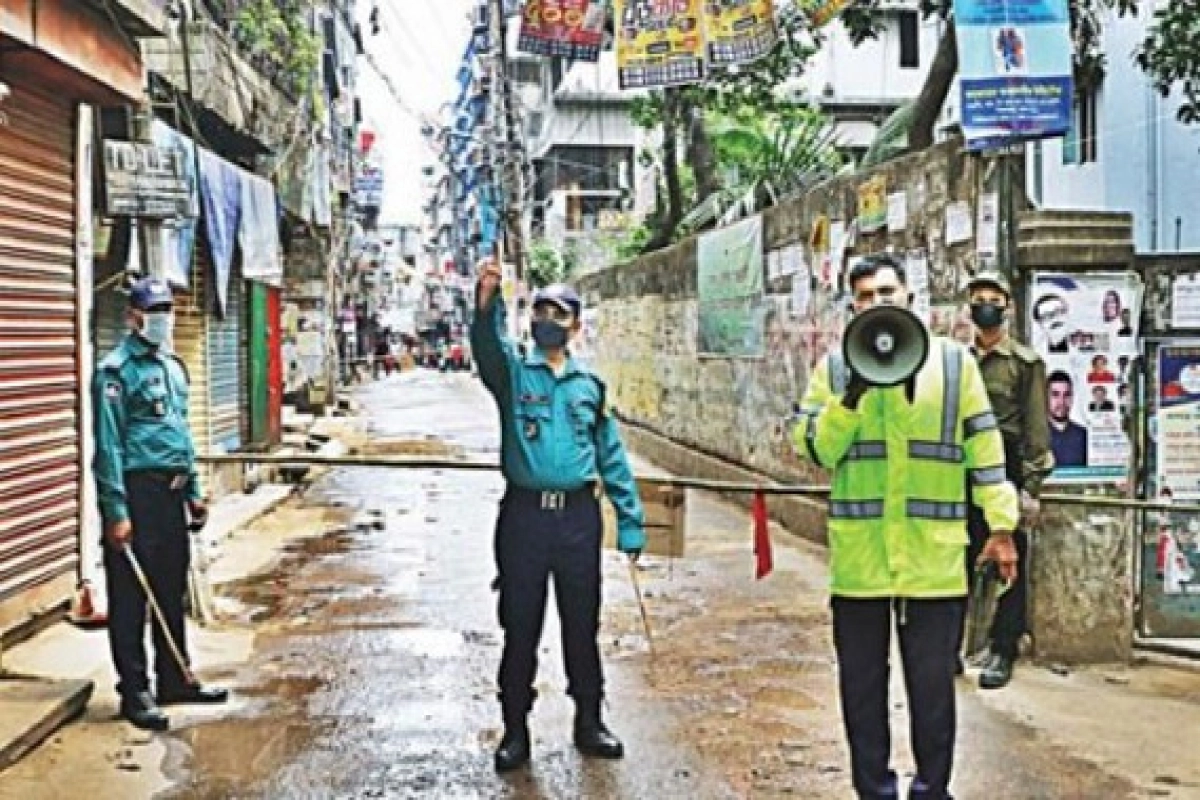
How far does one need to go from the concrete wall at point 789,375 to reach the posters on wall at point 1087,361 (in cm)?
35

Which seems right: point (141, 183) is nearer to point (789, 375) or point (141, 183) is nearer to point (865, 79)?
point (789, 375)

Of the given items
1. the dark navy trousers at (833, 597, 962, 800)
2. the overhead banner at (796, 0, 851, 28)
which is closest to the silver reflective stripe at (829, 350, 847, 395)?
the dark navy trousers at (833, 597, 962, 800)

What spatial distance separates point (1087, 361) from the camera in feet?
26.7

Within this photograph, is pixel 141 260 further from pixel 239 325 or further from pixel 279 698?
pixel 239 325

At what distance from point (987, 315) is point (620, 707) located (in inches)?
103

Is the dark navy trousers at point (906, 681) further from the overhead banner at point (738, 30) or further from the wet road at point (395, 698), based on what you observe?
the overhead banner at point (738, 30)

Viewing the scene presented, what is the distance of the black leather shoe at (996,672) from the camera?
7.59 meters

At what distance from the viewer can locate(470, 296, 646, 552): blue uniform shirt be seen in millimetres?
6203

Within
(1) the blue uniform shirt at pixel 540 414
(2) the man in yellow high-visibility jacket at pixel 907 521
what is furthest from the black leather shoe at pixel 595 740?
(2) the man in yellow high-visibility jacket at pixel 907 521

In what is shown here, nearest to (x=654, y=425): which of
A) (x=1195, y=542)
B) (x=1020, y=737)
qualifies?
(x=1195, y=542)

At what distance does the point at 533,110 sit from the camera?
6500 cm

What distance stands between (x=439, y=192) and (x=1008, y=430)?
12587 centimetres

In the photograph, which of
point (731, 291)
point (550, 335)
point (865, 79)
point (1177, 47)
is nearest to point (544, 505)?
point (550, 335)

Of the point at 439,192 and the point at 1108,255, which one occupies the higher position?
the point at 439,192
